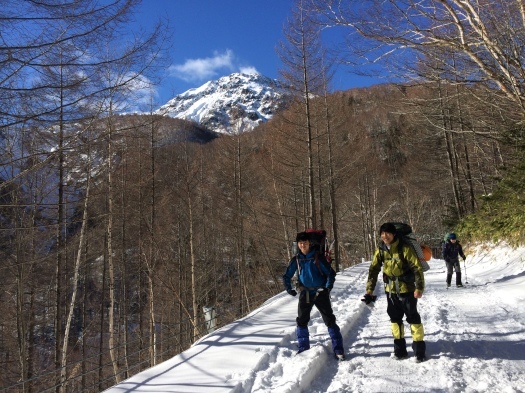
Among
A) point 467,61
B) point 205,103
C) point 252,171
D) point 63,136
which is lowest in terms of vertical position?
point 63,136

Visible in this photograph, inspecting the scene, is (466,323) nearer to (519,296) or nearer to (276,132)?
(519,296)

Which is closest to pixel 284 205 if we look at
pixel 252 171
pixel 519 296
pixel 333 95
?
pixel 252 171

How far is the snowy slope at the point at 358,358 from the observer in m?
3.87

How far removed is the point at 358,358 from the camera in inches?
185

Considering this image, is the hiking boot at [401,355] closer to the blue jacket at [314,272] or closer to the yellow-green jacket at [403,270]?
the yellow-green jacket at [403,270]

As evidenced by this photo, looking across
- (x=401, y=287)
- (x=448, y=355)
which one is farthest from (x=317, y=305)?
(x=448, y=355)

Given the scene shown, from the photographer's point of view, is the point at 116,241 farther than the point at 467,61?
Yes

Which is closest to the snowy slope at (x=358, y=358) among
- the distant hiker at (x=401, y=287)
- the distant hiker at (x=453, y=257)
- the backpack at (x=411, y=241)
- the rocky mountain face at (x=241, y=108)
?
the distant hiker at (x=401, y=287)

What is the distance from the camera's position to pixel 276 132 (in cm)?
1536

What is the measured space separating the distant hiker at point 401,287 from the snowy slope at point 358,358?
0.24 metres

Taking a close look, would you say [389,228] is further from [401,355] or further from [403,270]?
[401,355]

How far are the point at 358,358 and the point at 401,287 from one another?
1.06 m

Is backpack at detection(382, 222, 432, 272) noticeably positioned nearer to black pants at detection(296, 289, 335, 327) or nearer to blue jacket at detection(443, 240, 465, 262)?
black pants at detection(296, 289, 335, 327)

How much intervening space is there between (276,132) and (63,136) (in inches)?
432
